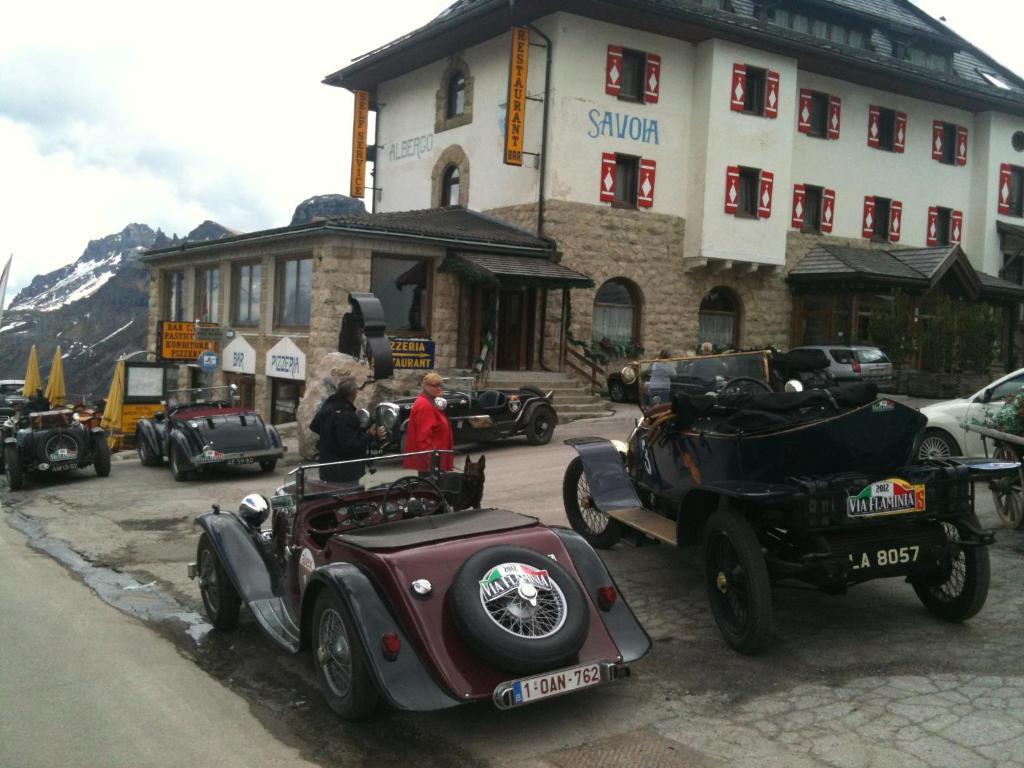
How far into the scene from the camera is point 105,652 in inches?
217

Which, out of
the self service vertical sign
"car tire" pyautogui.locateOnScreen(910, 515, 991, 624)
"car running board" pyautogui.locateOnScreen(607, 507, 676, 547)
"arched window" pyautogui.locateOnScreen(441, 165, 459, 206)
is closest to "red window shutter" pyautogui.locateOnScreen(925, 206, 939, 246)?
the self service vertical sign

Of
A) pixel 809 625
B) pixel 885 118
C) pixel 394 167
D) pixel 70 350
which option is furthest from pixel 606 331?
pixel 70 350

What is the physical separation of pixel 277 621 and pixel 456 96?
2138cm

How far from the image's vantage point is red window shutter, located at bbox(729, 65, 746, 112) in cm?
2283

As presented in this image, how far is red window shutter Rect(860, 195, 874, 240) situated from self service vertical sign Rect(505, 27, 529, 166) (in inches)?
467

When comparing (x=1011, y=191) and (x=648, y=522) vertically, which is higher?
(x=1011, y=191)

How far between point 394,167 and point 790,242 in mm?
11951

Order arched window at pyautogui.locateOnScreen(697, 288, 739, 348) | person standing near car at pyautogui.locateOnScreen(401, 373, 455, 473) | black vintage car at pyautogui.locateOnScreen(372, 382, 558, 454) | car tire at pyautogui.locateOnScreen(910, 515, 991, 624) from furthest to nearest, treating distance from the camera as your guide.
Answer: arched window at pyautogui.locateOnScreen(697, 288, 739, 348) → black vintage car at pyautogui.locateOnScreen(372, 382, 558, 454) → person standing near car at pyautogui.locateOnScreen(401, 373, 455, 473) → car tire at pyautogui.locateOnScreen(910, 515, 991, 624)

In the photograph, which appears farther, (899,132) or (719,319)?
(899,132)

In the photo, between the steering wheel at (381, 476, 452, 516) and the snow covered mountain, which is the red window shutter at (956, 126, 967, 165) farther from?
the snow covered mountain

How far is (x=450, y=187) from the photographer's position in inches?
995

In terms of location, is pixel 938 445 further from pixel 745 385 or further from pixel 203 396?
pixel 203 396

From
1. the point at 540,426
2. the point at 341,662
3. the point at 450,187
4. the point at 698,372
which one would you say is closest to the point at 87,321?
the point at 450,187

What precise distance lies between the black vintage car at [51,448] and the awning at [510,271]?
795 cm
